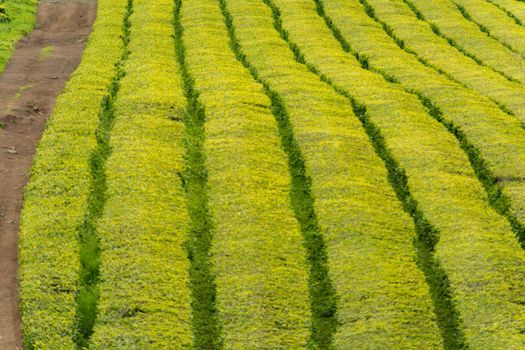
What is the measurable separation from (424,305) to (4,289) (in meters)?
13.4

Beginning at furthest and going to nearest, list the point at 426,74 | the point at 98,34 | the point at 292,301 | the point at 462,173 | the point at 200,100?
the point at 98,34 → the point at 426,74 → the point at 200,100 → the point at 462,173 → the point at 292,301

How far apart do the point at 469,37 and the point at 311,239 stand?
104 ft

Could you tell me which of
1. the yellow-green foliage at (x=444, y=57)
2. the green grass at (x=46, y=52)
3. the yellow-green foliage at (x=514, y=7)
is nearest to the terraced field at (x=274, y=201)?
the yellow-green foliage at (x=444, y=57)

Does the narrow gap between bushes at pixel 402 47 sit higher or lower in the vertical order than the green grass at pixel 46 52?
higher

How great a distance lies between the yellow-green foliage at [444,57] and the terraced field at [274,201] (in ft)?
0.83

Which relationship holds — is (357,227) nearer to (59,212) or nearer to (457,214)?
(457,214)

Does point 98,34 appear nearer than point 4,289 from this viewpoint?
No

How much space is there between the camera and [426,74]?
4131 centimetres

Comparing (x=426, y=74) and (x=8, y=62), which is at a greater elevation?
(x=426, y=74)

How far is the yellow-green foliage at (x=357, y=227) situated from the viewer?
20.9m

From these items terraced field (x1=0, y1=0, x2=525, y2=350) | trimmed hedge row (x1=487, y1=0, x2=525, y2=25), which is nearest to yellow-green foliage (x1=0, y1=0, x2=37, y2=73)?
terraced field (x1=0, y1=0, x2=525, y2=350)

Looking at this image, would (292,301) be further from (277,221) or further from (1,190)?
(1,190)

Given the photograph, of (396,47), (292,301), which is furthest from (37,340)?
(396,47)

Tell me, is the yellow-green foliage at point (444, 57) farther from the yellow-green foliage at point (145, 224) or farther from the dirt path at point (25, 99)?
the dirt path at point (25, 99)
